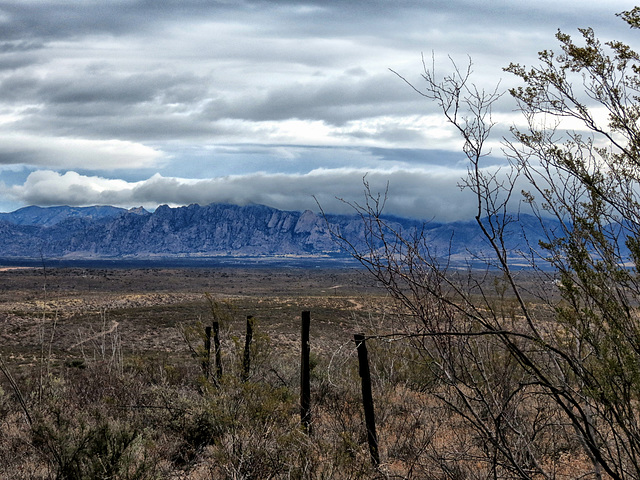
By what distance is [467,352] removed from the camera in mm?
4270

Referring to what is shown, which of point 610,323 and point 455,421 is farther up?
point 610,323

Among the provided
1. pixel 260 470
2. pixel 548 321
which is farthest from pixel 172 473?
pixel 548 321

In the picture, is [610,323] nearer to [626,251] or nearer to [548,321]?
[626,251]

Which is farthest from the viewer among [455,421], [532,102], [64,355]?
[64,355]

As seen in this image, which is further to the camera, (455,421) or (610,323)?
(455,421)

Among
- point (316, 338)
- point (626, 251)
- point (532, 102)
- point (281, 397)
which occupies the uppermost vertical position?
point (532, 102)

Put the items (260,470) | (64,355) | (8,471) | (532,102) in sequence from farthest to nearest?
(64,355)
(8,471)
(260,470)
(532,102)

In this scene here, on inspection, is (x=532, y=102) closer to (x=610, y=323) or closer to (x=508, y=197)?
(x=508, y=197)

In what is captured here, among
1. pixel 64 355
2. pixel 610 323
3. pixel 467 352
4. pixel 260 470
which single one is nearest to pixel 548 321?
pixel 467 352

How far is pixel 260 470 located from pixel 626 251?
4.62 metres

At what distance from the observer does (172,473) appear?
6949 millimetres

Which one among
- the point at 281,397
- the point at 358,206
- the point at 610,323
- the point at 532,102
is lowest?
the point at 281,397

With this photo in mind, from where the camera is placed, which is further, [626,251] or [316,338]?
[316,338]

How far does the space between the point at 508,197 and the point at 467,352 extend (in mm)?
1450
